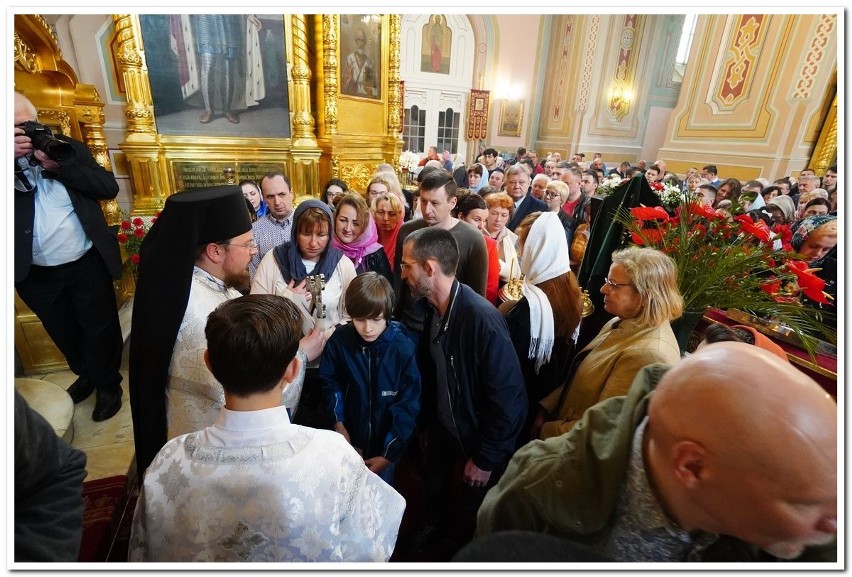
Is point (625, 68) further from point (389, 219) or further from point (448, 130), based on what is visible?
point (389, 219)

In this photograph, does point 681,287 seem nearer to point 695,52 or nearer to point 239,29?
point 239,29

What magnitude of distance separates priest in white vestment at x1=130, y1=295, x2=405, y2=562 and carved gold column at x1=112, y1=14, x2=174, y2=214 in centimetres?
541

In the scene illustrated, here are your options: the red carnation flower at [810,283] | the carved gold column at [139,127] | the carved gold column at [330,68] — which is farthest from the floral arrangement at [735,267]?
the carved gold column at [139,127]

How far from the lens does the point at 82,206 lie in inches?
93.0

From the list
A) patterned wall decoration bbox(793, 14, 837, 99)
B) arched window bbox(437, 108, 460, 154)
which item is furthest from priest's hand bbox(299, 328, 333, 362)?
arched window bbox(437, 108, 460, 154)

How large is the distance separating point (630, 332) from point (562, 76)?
1558 centimetres

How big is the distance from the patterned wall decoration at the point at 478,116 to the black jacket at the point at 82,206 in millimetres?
14622

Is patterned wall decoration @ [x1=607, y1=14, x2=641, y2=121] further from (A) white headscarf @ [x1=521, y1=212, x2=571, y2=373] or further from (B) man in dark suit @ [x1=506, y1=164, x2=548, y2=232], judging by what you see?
(A) white headscarf @ [x1=521, y1=212, x2=571, y2=373]

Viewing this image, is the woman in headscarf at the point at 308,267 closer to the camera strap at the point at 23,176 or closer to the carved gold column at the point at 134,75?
the camera strap at the point at 23,176

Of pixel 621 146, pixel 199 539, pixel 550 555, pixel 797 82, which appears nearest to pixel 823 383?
pixel 550 555

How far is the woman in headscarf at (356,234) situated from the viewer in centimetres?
272

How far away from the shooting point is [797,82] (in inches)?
340

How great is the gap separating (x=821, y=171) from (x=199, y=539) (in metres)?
12.5

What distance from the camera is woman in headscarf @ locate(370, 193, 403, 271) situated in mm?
3381
